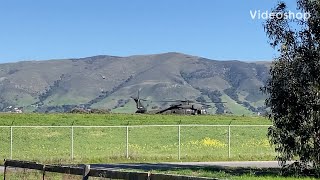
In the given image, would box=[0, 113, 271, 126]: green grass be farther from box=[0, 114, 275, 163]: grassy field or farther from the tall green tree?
the tall green tree

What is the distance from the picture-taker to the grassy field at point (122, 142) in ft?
119

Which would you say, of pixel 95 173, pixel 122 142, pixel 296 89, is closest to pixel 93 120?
pixel 122 142

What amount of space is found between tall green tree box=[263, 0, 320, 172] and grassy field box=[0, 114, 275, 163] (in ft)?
37.9

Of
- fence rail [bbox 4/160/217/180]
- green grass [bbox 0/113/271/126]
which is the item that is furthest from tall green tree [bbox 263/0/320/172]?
green grass [bbox 0/113/271/126]

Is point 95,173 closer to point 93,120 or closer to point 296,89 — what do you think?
point 296,89

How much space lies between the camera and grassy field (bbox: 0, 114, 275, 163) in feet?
119

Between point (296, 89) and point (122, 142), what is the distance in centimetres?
2577

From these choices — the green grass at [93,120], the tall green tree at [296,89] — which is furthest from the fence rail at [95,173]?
the green grass at [93,120]

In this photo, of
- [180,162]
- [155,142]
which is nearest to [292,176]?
[180,162]

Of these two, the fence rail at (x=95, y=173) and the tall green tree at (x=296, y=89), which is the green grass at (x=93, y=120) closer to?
the tall green tree at (x=296, y=89)

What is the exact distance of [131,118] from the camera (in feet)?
211

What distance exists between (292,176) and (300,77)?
3.54 m

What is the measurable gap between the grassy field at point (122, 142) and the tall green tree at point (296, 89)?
11559 mm

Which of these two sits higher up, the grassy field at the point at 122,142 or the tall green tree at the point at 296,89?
the tall green tree at the point at 296,89
